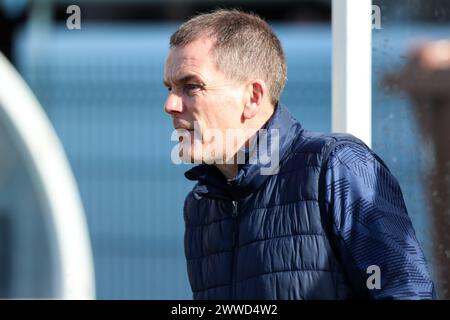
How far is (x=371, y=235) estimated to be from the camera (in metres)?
2.47

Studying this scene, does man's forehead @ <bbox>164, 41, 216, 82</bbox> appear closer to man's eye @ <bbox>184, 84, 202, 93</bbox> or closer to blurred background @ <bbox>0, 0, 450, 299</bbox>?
man's eye @ <bbox>184, 84, 202, 93</bbox>

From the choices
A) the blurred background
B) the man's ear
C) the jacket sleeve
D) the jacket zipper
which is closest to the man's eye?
the man's ear

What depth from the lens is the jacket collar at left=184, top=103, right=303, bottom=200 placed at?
104 inches

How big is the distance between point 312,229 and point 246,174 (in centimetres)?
22

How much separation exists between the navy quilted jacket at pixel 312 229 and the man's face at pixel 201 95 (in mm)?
107

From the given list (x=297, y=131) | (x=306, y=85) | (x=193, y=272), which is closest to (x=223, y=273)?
(x=193, y=272)

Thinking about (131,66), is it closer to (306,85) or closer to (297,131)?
(306,85)

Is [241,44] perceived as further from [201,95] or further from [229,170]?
[229,170]

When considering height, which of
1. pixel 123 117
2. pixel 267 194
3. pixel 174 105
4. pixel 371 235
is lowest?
pixel 371 235

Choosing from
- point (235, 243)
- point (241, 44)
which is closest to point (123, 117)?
point (241, 44)

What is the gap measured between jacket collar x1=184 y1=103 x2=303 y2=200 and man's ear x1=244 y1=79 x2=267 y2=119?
5 centimetres

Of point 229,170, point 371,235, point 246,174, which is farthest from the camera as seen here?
point 229,170

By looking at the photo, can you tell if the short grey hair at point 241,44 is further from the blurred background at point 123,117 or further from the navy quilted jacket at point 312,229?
the blurred background at point 123,117
